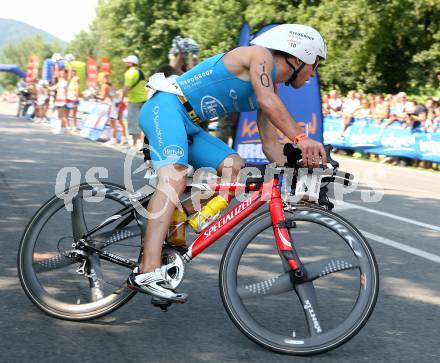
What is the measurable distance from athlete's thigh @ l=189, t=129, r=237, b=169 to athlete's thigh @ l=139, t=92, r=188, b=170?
0.15m

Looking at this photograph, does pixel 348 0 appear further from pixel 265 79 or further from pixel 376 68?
pixel 265 79

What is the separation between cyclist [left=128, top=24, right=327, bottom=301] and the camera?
4234 millimetres

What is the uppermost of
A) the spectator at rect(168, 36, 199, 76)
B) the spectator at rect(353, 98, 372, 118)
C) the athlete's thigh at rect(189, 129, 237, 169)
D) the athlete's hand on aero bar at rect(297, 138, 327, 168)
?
the spectator at rect(168, 36, 199, 76)

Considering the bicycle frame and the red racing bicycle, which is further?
the bicycle frame

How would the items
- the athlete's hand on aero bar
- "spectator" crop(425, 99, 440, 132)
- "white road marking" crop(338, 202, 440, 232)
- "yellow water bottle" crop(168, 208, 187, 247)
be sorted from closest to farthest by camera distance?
the athlete's hand on aero bar
"yellow water bottle" crop(168, 208, 187, 247)
"white road marking" crop(338, 202, 440, 232)
"spectator" crop(425, 99, 440, 132)

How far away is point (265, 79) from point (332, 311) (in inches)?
56.2

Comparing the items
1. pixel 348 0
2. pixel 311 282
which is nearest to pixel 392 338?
pixel 311 282

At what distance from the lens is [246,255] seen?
464 cm

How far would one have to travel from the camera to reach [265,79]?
13.8ft

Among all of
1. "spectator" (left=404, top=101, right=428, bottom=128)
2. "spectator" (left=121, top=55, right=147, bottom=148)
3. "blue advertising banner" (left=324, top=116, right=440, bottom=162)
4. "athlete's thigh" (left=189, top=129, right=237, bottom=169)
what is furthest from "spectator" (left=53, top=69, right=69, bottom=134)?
"athlete's thigh" (left=189, top=129, right=237, bottom=169)

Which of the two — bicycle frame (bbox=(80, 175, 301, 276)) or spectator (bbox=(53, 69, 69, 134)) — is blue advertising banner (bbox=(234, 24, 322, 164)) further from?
spectator (bbox=(53, 69, 69, 134))

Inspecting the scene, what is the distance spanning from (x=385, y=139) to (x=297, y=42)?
52.1 ft

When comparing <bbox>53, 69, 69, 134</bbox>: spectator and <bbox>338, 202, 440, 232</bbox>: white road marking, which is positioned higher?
<bbox>53, 69, 69, 134</bbox>: spectator

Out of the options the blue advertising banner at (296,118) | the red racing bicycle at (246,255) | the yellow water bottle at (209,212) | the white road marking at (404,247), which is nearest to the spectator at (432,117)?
the blue advertising banner at (296,118)
